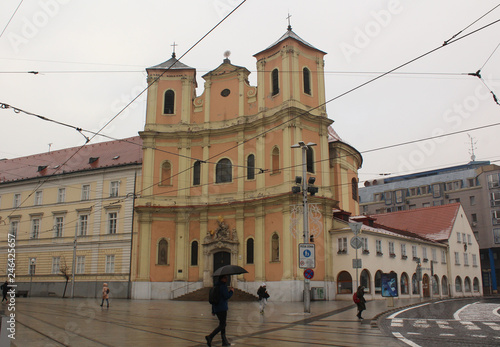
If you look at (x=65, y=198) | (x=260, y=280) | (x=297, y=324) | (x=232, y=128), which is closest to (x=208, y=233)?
(x=260, y=280)

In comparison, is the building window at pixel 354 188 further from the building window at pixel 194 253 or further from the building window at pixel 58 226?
the building window at pixel 58 226

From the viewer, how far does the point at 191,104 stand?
1662 inches

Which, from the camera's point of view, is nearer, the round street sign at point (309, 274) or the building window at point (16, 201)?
the round street sign at point (309, 274)

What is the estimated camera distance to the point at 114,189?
143ft

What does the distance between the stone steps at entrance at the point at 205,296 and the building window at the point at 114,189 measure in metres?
11.6

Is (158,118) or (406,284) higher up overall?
(158,118)

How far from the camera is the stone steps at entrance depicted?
34.6m

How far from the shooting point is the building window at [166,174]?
40.5 metres

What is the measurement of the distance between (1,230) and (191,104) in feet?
80.6

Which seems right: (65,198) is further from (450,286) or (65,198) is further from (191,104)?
Result: (450,286)

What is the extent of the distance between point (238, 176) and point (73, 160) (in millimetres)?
20204

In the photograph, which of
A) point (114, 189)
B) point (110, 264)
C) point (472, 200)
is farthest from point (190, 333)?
point (472, 200)

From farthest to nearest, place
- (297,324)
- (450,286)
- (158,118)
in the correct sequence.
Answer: (450,286)
(158,118)
(297,324)

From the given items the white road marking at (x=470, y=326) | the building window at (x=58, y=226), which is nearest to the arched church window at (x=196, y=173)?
the building window at (x=58, y=226)
